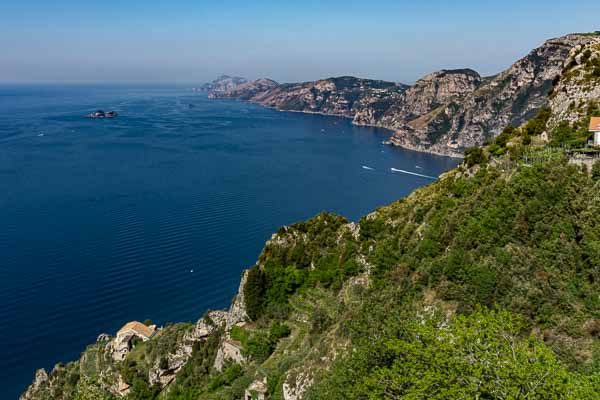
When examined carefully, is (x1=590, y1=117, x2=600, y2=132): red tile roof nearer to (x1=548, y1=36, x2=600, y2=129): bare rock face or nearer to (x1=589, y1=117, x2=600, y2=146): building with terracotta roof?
(x1=589, y1=117, x2=600, y2=146): building with terracotta roof

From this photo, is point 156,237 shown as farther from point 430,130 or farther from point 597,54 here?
point 430,130

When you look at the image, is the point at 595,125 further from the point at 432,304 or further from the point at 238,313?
the point at 238,313

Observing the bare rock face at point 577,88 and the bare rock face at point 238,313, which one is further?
the bare rock face at point 238,313

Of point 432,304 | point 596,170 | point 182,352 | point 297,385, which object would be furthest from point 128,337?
point 596,170

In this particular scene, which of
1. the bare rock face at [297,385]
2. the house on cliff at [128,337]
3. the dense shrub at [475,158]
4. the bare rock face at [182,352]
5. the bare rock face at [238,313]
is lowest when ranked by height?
the house on cliff at [128,337]

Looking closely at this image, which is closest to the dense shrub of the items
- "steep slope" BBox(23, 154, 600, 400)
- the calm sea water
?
"steep slope" BBox(23, 154, 600, 400)

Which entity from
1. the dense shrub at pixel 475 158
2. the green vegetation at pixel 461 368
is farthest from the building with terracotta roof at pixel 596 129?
the green vegetation at pixel 461 368

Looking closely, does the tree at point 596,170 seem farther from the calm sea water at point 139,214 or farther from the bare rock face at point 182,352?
the calm sea water at point 139,214
